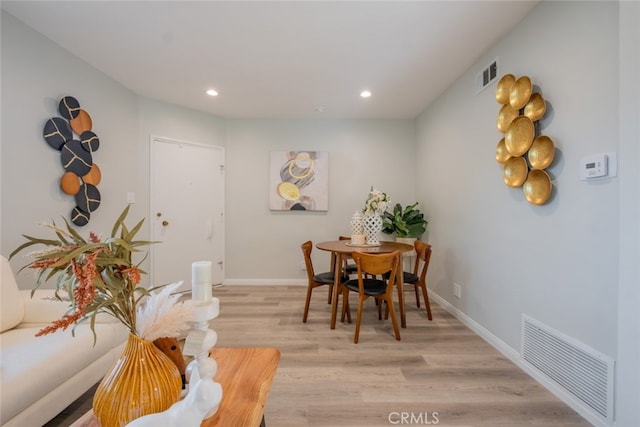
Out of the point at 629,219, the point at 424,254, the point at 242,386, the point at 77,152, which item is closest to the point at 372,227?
the point at 424,254

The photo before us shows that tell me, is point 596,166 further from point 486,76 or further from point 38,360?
point 38,360

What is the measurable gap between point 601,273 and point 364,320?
1.86 meters

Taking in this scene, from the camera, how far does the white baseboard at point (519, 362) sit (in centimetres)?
149

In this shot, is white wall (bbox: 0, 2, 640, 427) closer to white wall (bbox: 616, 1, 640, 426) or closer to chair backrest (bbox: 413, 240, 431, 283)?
white wall (bbox: 616, 1, 640, 426)

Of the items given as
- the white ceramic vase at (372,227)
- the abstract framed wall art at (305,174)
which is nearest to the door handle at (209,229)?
the abstract framed wall art at (305,174)

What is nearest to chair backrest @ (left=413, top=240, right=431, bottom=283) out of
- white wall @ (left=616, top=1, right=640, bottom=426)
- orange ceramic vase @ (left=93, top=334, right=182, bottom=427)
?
white wall @ (left=616, top=1, right=640, bottom=426)

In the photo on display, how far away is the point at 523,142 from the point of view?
72.2 inches

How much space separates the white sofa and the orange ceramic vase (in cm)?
60

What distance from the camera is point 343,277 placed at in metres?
2.90

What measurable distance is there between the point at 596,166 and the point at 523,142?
19.0 inches

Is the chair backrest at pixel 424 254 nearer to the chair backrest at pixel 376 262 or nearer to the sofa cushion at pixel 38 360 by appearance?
the chair backrest at pixel 376 262

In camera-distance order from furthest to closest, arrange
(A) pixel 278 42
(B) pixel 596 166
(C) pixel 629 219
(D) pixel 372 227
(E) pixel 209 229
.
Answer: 1. (E) pixel 209 229
2. (D) pixel 372 227
3. (A) pixel 278 42
4. (B) pixel 596 166
5. (C) pixel 629 219

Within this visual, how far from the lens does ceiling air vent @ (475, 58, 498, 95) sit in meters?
2.24

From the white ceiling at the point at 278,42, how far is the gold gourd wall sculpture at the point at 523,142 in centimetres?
54
